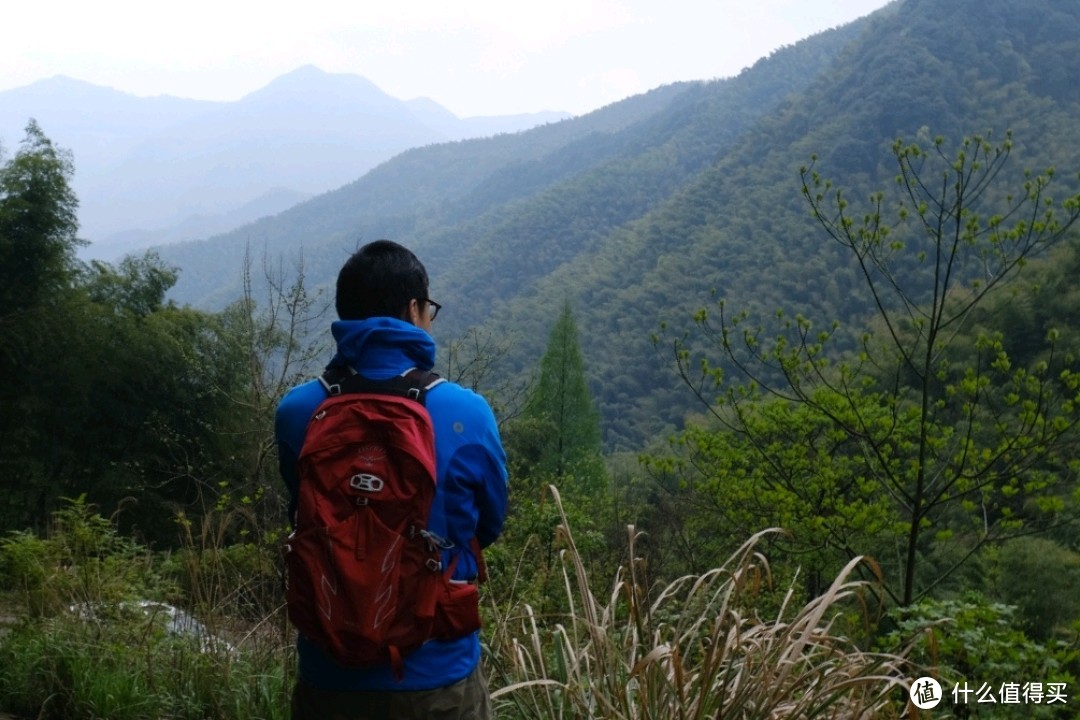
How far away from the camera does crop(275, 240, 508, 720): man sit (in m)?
1.43

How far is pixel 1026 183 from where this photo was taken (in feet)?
13.7

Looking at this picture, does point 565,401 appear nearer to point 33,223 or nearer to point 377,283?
point 33,223

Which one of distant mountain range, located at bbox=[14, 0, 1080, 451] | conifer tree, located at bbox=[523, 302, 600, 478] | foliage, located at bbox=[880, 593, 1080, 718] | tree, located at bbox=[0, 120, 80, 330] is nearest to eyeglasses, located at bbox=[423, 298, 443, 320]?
foliage, located at bbox=[880, 593, 1080, 718]

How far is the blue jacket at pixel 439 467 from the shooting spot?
4.71 feet

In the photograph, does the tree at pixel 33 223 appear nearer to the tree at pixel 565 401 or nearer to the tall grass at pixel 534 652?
the tall grass at pixel 534 652

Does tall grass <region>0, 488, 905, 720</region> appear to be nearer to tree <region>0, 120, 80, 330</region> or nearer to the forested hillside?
the forested hillside

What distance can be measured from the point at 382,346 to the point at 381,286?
123 millimetres

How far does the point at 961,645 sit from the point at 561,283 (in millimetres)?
61447

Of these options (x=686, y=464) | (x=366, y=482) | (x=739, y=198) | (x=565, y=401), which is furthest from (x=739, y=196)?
(x=366, y=482)

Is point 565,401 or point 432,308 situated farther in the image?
point 565,401

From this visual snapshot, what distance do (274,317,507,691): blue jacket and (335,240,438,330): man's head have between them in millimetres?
63

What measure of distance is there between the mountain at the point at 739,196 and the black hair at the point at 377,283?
86.3 ft

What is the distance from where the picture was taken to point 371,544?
1370 mm

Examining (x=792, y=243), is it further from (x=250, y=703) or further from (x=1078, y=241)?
(x=250, y=703)
